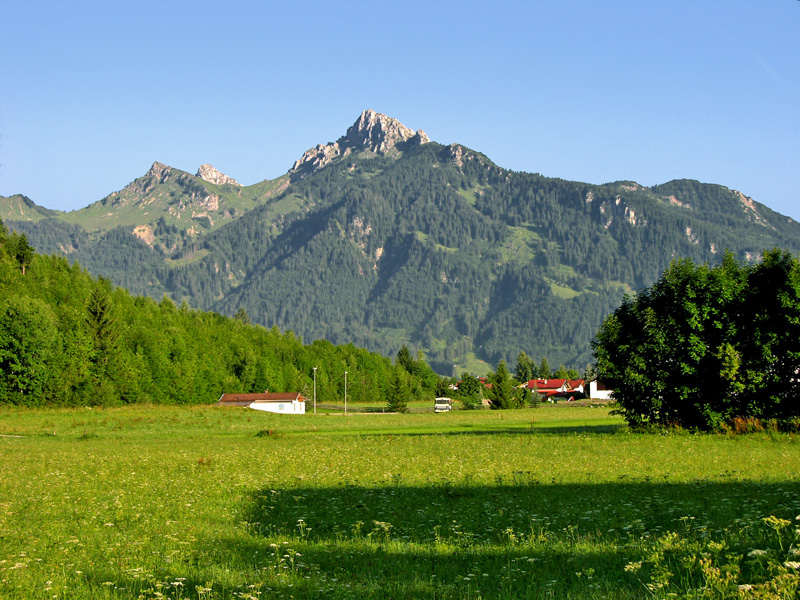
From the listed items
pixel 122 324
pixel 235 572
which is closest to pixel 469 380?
pixel 122 324

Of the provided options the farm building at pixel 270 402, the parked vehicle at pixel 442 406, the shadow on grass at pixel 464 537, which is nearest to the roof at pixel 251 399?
the farm building at pixel 270 402

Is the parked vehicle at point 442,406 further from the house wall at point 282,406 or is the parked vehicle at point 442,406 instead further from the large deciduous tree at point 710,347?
the large deciduous tree at point 710,347

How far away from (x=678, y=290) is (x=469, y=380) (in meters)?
147

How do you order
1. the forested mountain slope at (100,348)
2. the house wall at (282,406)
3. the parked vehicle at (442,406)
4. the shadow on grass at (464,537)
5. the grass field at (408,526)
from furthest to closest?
the parked vehicle at (442,406), the house wall at (282,406), the forested mountain slope at (100,348), the shadow on grass at (464,537), the grass field at (408,526)

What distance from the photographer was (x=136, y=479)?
2681 cm

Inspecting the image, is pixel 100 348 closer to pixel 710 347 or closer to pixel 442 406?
pixel 442 406

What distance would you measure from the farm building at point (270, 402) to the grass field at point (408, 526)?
368 ft

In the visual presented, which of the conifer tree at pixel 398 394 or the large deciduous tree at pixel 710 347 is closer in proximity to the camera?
the large deciduous tree at pixel 710 347

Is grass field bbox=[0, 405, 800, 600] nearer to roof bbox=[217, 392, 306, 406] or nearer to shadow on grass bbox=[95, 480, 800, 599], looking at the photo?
shadow on grass bbox=[95, 480, 800, 599]

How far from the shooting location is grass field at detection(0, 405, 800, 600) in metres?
11.4

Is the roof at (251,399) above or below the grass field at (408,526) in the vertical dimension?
below

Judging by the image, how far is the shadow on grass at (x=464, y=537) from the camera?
38.1 ft

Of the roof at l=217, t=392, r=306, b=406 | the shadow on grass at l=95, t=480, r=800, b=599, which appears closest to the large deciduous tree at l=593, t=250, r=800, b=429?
the shadow on grass at l=95, t=480, r=800, b=599

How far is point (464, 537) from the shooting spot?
15.4 meters
